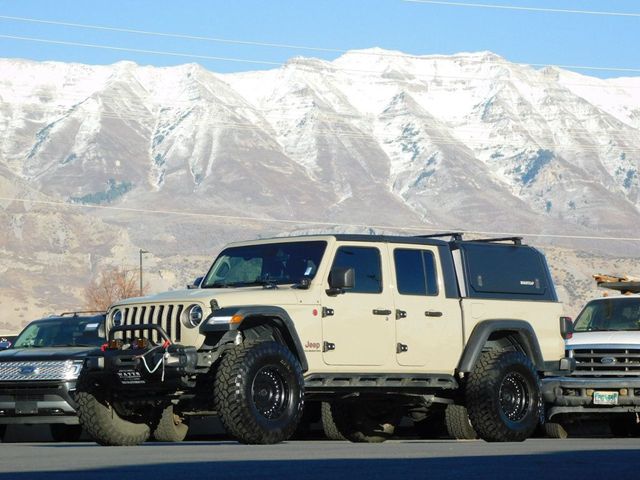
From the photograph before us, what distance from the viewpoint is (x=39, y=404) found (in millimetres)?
19234

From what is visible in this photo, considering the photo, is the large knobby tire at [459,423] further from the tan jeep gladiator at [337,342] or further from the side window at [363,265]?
the side window at [363,265]

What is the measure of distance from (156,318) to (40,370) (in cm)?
446

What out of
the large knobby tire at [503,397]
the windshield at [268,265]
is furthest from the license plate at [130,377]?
the large knobby tire at [503,397]

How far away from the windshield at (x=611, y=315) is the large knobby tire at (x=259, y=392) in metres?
7.04

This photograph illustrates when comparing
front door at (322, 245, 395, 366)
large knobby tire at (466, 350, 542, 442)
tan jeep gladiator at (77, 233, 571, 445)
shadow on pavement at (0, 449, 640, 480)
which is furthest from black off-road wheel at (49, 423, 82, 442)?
shadow on pavement at (0, 449, 640, 480)

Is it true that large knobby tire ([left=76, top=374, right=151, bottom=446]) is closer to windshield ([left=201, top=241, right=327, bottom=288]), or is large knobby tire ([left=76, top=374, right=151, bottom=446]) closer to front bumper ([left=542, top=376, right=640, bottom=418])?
windshield ([left=201, top=241, right=327, bottom=288])

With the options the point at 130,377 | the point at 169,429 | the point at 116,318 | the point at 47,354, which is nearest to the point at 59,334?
the point at 47,354

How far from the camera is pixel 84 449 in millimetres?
15219

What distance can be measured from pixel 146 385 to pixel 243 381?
3.40 ft

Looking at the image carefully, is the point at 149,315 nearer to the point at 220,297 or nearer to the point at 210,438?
the point at 220,297

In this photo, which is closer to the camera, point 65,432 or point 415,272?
point 415,272

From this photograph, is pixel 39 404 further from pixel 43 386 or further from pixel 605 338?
pixel 605 338

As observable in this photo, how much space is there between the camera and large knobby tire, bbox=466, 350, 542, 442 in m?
17.0

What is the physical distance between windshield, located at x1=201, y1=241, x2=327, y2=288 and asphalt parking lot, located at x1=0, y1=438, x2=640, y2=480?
196 centimetres
